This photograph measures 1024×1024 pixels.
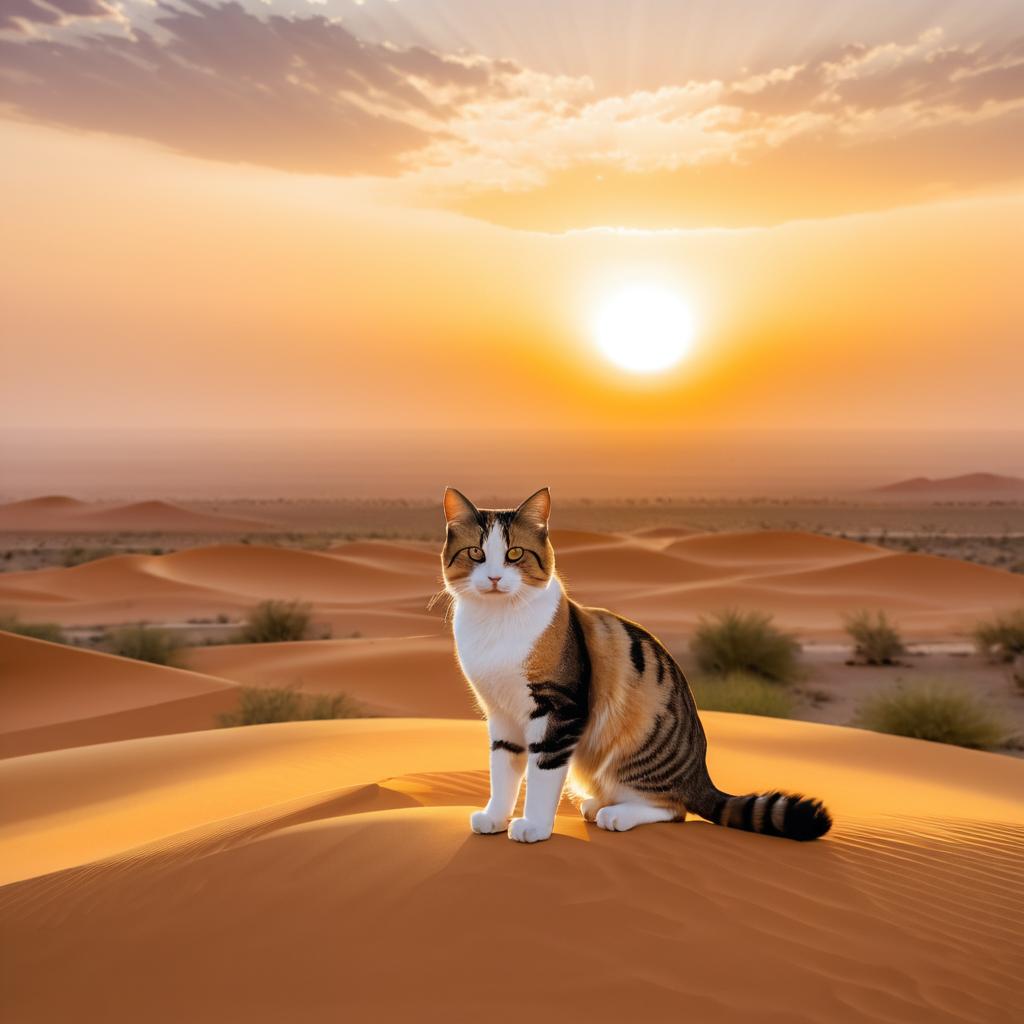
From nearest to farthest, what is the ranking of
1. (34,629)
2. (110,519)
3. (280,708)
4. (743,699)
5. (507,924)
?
(507,924)
(280,708)
(743,699)
(34,629)
(110,519)

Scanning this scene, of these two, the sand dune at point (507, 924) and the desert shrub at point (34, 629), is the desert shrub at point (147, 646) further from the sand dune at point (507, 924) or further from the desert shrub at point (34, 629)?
the sand dune at point (507, 924)

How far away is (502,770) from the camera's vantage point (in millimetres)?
4273

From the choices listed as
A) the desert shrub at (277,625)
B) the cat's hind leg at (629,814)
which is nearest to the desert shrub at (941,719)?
the cat's hind leg at (629,814)

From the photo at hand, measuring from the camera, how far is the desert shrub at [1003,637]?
17.2 metres

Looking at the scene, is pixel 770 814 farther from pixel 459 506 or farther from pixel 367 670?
pixel 367 670

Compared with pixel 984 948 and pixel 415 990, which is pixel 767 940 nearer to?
pixel 984 948

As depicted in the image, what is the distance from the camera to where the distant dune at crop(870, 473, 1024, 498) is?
85.9 metres

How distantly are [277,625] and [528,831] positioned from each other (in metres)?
17.0

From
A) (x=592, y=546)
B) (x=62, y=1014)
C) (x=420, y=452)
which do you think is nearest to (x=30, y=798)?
(x=62, y=1014)

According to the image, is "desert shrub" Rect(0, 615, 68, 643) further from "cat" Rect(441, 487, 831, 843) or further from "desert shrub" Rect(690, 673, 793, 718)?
"cat" Rect(441, 487, 831, 843)

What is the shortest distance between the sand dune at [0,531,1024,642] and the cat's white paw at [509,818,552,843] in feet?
50.9

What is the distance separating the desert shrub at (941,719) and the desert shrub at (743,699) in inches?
54.7

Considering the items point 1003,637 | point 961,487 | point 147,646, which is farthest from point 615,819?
point 961,487

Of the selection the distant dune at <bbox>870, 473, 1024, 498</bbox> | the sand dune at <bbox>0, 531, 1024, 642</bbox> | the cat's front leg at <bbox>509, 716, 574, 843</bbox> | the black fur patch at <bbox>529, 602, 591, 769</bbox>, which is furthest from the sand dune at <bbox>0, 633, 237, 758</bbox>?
the distant dune at <bbox>870, 473, 1024, 498</bbox>
